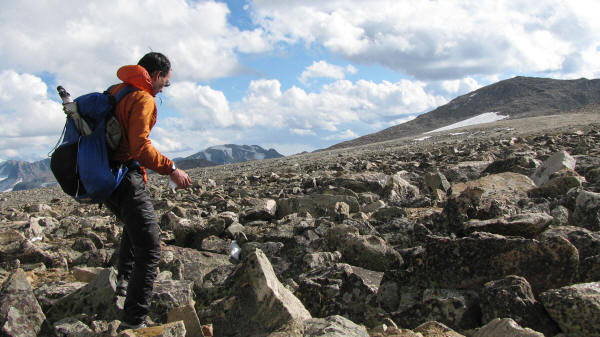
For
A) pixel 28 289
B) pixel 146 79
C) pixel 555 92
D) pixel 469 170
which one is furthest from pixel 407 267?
pixel 555 92

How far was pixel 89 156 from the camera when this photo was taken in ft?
11.9

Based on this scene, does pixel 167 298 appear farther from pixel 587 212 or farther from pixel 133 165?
pixel 587 212

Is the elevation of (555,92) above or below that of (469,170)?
above

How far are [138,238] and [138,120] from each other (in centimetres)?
105

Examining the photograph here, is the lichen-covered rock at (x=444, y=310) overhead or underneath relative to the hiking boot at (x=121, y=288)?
underneath

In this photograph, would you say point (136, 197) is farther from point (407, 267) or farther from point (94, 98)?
point (407, 267)

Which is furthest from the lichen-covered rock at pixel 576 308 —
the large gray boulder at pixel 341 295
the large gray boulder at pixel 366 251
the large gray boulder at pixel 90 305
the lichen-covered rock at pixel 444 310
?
the large gray boulder at pixel 90 305

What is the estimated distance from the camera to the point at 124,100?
374cm

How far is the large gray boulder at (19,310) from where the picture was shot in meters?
3.65

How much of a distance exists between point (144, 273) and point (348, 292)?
194cm

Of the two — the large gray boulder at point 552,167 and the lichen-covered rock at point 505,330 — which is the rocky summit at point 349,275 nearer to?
the lichen-covered rock at point 505,330

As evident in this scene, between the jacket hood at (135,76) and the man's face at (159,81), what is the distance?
18cm

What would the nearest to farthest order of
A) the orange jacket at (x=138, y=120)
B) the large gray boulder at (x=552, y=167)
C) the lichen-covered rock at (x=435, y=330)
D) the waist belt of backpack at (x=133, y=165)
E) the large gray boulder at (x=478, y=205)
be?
1. the lichen-covered rock at (x=435, y=330)
2. the orange jacket at (x=138, y=120)
3. the waist belt of backpack at (x=133, y=165)
4. the large gray boulder at (x=478, y=205)
5. the large gray boulder at (x=552, y=167)

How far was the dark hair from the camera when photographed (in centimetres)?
405
